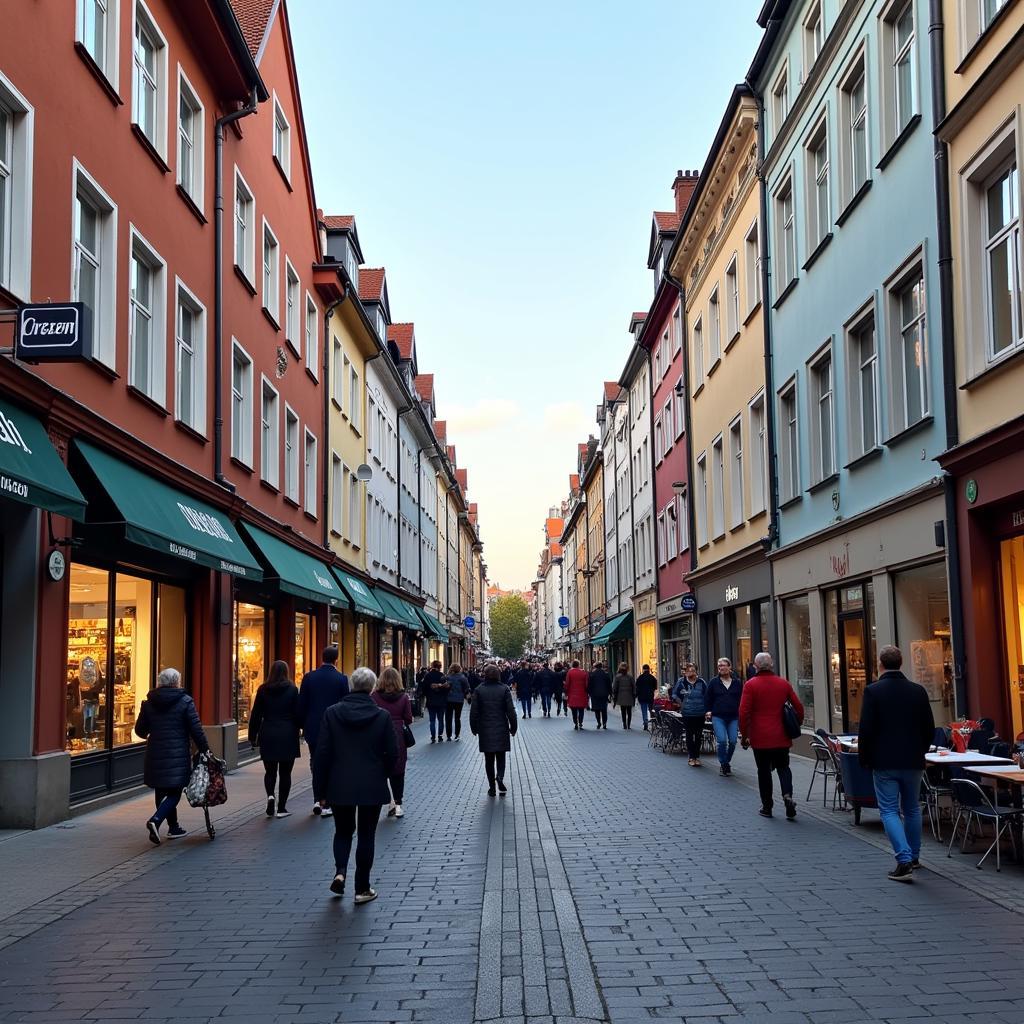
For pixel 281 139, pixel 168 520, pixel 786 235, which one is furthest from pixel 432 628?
pixel 168 520

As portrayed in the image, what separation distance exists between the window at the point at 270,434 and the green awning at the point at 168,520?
4611mm

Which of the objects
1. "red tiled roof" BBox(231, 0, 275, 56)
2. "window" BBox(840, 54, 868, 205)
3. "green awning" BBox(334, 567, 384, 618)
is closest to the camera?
"window" BBox(840, 54, 868, 205)

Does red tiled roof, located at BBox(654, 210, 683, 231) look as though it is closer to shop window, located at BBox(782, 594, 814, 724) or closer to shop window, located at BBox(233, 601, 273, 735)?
shop window, located at BBox(782, 594, 814, 724)

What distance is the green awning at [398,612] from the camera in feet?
119

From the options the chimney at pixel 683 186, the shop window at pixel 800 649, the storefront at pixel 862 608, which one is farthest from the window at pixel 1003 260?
the chimney at pixel 683 186

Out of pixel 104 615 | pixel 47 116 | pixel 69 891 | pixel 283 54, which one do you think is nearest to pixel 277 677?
pixel 104 615

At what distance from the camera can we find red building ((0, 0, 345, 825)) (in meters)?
11.9

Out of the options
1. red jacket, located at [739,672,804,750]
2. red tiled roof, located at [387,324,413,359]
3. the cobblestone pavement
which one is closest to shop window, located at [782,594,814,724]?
red jacket, located at [739,672,804,750]

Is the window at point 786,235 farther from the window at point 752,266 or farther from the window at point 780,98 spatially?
the window at point 752,266

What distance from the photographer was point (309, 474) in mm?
28281

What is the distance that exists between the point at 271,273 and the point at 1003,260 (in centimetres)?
1597

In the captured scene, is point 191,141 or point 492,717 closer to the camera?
point 492,717

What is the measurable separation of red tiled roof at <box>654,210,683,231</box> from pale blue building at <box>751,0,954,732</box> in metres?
13.7

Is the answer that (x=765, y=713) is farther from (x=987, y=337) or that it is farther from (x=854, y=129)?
(x=854, y=129)
